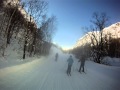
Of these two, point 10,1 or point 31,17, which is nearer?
point 10,1

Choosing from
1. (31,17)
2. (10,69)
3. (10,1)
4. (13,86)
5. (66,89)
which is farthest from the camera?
(31,17)

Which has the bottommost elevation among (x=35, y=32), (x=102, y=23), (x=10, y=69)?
(x=10, y=69)

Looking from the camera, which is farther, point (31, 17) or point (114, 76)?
point (31, 17)

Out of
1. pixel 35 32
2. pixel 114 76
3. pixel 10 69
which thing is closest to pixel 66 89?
pixel 10 69

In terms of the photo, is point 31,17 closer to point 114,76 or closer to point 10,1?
point 10,1

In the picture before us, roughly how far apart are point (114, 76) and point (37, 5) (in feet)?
61.7

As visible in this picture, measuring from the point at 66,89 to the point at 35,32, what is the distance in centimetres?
2673

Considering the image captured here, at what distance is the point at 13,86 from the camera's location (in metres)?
10.0

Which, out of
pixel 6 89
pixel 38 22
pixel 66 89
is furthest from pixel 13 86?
pixel 38 22

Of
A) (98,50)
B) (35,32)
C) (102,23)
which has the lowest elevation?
(98,50)

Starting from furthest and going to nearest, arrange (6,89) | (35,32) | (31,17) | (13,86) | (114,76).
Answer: (35,32), (31,17), (114,76), (13,86), (6,89)

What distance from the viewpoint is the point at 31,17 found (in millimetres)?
29219

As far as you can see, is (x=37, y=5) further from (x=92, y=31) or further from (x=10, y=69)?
(x=10, y=69)

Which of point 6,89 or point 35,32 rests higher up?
point 35,32
